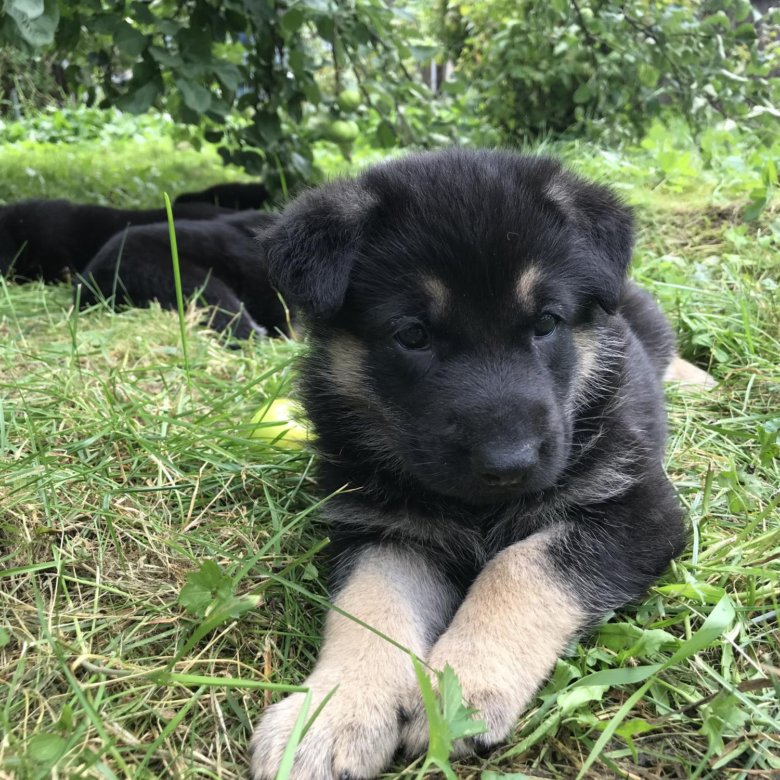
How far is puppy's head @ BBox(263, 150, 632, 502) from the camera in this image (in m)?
1.98

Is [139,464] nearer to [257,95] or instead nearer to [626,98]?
[257,95]

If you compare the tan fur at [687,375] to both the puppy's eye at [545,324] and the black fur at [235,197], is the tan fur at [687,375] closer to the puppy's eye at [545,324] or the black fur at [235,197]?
the puppy's eye at [545,324]

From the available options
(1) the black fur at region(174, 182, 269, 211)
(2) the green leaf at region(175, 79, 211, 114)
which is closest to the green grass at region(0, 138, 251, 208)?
(1) the black fur at region(174, 182, 269, 211)

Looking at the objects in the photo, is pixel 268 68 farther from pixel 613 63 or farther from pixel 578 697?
pixel 578 697

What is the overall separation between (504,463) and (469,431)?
0.13 meters

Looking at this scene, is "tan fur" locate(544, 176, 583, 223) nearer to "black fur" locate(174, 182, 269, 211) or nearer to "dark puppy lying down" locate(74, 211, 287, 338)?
"dark puppy lying down" locate(74, 211, 287, 338)

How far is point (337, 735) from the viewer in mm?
1646

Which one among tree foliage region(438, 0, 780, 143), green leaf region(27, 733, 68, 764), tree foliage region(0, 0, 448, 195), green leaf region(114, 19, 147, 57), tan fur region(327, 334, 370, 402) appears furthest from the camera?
tree foliage region(438, 0, 780, 143)

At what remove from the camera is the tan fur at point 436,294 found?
2.07 meters

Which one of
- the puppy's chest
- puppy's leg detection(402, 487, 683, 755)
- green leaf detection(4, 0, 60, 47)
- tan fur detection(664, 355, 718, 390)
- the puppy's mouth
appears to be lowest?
tan fur detection(664, 355, 718, 390)

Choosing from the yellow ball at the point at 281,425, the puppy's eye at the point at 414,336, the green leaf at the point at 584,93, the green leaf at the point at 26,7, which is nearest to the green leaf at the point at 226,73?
the green leaf at the point at 26,7

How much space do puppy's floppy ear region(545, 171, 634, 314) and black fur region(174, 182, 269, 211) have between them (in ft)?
16.2

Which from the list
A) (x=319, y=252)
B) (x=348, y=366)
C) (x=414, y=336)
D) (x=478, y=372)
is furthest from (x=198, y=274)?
(x=478, y=372)

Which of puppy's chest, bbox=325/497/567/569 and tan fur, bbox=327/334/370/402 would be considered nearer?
puppy's chest, bbox=325/497/567/569
